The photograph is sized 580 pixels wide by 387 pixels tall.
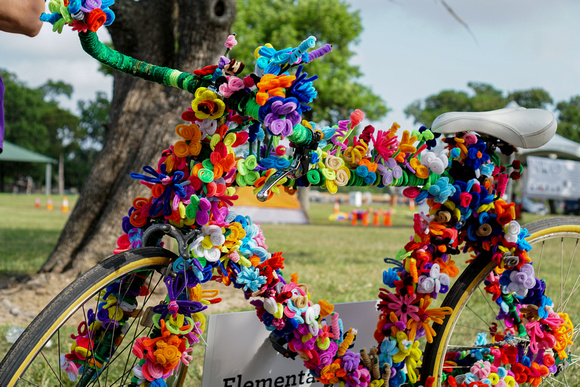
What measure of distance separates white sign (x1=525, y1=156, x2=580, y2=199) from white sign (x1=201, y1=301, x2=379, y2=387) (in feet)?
50.3

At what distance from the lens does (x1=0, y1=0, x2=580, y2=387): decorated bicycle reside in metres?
1.53

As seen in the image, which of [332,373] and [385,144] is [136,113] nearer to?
[385,144]

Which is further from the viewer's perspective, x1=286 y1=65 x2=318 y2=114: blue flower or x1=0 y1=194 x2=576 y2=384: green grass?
x1=0 y1=194 x2=576 y2=384: green grass

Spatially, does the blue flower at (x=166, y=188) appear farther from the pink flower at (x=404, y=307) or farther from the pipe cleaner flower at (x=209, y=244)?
the pink flower at (x=404, y=307)

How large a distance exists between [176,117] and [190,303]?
3048 mm

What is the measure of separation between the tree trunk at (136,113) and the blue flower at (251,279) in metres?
2.75

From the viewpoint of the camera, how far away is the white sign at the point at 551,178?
52.1 feet

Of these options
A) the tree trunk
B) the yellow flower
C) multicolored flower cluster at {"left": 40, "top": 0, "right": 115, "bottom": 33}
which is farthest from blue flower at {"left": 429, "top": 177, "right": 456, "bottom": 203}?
the tree trunk

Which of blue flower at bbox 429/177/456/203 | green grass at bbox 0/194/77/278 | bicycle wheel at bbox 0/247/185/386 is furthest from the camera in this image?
green grass at bbox 0/194/77/278

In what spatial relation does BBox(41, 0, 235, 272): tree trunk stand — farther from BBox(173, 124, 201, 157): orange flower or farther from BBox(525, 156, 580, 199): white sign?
BBox(525, 156, 580, 199): white sign

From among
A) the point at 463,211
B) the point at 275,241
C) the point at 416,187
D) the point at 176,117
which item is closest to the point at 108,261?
the point at 416,187

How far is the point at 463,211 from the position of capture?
2068 millimetres

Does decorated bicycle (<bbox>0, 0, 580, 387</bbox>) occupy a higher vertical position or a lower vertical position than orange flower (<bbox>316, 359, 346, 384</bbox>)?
higher

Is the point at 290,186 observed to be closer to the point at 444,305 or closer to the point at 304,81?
the point at 304,81
